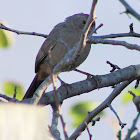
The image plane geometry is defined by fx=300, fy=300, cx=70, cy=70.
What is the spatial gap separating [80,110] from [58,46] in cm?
199

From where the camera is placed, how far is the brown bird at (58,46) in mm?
5508

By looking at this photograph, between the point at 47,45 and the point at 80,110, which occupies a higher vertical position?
the point at 47,45

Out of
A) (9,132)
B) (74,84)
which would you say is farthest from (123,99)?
(9,132)

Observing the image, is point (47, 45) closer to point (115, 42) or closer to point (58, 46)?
point (58, 46)

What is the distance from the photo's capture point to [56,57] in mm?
5488

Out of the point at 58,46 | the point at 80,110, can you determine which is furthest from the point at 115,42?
the point at 58,46

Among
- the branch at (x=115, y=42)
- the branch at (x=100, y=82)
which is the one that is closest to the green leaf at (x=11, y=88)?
the branch at (x=100, y=82)

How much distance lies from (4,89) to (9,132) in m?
2.58

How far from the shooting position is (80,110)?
3854 millimetres

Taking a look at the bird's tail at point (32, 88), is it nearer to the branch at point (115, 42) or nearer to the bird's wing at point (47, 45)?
the bird's wing at point (47, 45)

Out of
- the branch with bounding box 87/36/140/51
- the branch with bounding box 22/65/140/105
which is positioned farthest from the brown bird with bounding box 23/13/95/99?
the branch with bounding box 87/36/140/51

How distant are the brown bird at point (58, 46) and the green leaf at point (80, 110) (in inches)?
65.7

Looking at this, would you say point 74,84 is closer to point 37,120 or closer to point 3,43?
point 3,43

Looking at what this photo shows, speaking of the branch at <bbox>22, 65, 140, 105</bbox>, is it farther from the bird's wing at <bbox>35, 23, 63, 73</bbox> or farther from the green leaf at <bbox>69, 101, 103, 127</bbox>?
the bird's wing at <bbox>35, 23, 63, 73</bbox>
